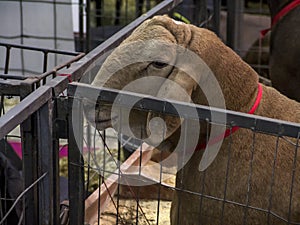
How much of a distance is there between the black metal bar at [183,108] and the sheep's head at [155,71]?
0.23ft

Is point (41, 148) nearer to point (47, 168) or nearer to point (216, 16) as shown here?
point (47, 168)

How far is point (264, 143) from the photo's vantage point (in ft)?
6.47

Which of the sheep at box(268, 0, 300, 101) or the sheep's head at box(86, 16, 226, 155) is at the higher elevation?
the sheep's head at box(86, 16, 226, 155)

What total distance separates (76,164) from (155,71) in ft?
1.14

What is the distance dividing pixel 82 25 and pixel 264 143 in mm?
3455

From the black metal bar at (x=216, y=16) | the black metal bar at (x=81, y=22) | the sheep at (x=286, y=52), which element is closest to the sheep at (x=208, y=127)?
the sheep at (x=286, y=52)

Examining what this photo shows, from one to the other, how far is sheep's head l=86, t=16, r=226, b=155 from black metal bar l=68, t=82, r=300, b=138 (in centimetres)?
7

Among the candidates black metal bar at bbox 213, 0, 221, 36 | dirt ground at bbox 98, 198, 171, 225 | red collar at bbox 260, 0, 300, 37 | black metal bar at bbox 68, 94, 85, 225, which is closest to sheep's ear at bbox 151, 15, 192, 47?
black metal bar at bbox 68, 94, 85, 225

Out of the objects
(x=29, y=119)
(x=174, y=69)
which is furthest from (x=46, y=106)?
(x=174, y=69)

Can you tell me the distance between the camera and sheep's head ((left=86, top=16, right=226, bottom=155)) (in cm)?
185

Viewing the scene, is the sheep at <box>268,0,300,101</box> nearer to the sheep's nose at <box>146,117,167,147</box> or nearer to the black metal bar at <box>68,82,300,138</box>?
the sheep's nose at <box>146,117,167,147</box>

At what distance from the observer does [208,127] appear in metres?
1.93

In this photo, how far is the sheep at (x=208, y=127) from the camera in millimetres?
1857

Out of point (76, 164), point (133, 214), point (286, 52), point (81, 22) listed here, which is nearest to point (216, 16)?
point (286, 52)
